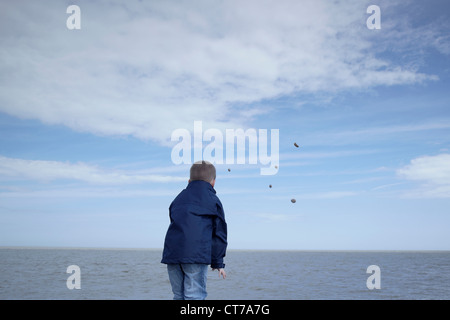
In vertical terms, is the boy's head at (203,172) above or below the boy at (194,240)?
above

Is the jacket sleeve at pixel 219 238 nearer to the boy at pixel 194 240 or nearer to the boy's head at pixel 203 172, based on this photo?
the boy at pixel 194 240

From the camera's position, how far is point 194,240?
5117 millimetres

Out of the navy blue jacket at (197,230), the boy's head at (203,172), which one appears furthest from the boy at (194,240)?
the boy's head at (203,172)

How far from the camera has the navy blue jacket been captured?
16.7 ft

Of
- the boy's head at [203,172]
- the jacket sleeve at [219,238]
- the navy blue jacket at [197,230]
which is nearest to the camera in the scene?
the navy blue jacket at [197,230]

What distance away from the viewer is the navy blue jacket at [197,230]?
16.7ft

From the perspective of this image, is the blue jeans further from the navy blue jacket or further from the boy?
the navy blue jacket

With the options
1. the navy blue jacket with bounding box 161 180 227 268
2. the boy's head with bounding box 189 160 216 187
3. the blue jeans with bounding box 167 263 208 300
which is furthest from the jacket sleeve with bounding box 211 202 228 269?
the boy's head with bounding box 189 160 216 187
